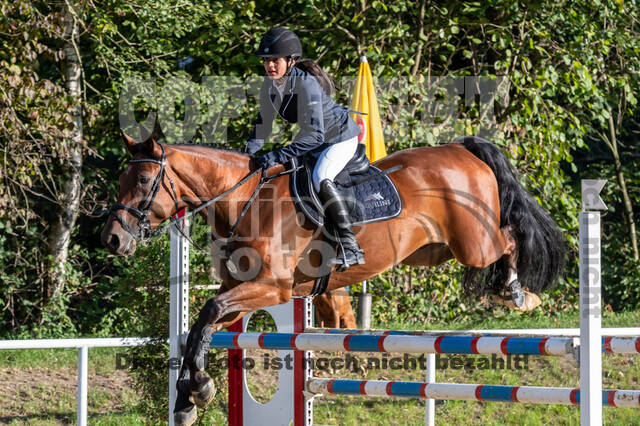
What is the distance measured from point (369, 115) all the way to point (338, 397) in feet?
8.18

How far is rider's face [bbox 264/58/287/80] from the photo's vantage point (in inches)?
150

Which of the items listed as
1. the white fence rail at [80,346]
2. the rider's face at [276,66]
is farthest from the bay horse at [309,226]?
the white fence rail at [80,346]

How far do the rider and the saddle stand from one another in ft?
0.17

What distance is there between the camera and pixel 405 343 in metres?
3.48

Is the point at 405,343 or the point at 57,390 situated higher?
the point at 405,343

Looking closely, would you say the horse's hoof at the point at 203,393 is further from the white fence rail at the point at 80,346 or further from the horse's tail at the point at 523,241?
the horse's tail at the point at 523,241

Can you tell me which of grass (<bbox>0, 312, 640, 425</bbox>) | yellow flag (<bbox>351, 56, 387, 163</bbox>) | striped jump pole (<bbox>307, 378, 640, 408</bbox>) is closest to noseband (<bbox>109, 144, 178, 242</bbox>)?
striped jump pole (<bbox>307, 378, 640, 408</bbox>)

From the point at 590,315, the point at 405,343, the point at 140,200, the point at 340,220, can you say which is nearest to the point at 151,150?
the point at 140,200

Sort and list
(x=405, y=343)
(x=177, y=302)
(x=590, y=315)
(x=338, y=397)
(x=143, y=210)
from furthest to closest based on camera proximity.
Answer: (x=338, y=397) → (x=177, y=302) → (x=143, y=210) → (x=405, y=343) → (x=590, y=315)

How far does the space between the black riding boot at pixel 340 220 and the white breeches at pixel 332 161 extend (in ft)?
0.13

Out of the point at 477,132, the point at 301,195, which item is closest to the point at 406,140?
the point at 477,132

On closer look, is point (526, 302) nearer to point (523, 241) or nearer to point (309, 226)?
point (523, 241)

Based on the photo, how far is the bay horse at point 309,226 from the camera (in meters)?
3.59

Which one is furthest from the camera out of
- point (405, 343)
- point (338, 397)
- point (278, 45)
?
point (338, 397)
